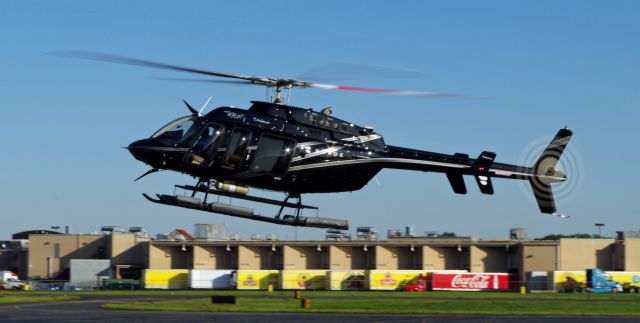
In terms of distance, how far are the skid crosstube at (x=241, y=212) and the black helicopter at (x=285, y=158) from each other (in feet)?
0.13

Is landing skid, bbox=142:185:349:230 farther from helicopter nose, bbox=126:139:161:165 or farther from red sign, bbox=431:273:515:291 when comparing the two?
red sign, bbox=431:273:515:291

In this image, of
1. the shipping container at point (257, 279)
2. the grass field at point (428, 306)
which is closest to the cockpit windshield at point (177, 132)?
the grass field at point (428, 306)

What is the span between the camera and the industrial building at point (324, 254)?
335ft

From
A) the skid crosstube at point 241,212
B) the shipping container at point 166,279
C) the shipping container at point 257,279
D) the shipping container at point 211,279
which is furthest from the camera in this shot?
the shipping container at point 166,279

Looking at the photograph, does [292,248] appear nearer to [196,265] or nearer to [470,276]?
[196,265]

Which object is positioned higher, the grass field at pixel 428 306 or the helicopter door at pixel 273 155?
the helicopter door at pixel 273 155

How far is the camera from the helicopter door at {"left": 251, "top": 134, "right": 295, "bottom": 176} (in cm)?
3772

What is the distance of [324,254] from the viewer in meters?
112

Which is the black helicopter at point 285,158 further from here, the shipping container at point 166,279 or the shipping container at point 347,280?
the shipping container at point 166,279

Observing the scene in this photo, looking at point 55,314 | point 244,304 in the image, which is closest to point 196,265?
point 244,304

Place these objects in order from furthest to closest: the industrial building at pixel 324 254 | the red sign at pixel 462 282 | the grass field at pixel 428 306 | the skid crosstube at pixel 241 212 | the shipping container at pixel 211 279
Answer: the industrial building at pixel 324 254 < the shipping container at pixel 211 279 < the red sign at pixel 462 282 < the grass field at pixel 428 306 < the skid crosstube at pixel 241 212

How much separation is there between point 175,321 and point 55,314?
10422 mm

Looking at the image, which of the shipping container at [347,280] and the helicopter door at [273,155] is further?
the shipping container at [347,280]

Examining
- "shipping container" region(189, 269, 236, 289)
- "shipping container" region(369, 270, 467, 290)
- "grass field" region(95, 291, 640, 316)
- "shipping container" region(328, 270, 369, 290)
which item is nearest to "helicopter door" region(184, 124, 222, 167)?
"grass field" region(95, 291, 640, 316)
